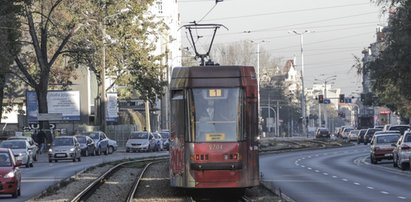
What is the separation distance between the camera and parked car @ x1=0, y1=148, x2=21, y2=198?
82.4 feet

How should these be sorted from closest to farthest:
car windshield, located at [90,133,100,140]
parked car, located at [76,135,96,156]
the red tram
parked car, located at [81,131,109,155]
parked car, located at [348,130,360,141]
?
the red tram → parked car, located at [76,135,96,156] → parked car, located at [81,131,109,155] → car windshield, located at [90,133,100,140] → parked car, located at [348,130,360,141]

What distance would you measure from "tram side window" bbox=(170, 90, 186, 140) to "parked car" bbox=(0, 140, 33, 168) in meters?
25.0

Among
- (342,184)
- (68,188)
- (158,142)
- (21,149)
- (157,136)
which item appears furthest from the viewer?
(157,136)

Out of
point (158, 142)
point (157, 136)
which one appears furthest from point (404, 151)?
point (157, 136)

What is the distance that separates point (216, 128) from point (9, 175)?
6438 mm

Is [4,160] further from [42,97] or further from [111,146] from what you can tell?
[111,146]

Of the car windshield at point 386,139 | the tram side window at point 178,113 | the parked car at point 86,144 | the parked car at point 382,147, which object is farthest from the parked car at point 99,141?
the tram side window at point 178,113

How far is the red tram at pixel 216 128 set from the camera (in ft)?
73.7

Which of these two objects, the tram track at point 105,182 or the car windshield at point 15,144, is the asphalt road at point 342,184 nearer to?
the tram track at point 105,182

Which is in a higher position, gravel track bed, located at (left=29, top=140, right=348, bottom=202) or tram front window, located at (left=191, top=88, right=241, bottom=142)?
tram front window, located at (left=191, top=88, right=241, bottom=142)

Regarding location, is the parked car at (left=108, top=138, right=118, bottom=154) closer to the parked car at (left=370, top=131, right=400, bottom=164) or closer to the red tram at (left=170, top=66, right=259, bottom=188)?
the parked car at (left=370, top=131, right=400, bottom=164)

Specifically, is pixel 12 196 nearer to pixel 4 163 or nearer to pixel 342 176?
pixel 4 163

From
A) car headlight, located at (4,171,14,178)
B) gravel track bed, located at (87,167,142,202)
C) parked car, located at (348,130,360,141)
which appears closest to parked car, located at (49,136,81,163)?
gravel track bed, located at (87,167,142,202)

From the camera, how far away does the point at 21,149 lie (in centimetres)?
4825
